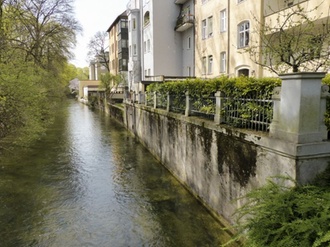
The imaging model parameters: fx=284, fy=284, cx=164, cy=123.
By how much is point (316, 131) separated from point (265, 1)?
12.7 meters

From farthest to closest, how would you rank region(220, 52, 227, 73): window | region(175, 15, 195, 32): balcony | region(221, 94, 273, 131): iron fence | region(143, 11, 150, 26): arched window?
region(143, 11, 150, 26): arched window → region(175, 15, 195, 32): balcony → region(220, 52, 227, 73): window → region(221, 94, 273, 131): iron fence

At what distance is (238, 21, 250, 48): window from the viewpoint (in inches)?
676

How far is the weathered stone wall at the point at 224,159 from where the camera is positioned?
5215mm

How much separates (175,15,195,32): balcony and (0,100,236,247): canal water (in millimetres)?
13755

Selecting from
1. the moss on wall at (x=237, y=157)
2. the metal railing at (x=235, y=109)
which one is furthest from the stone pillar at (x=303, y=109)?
the moss on wall at (x=237, y=157)

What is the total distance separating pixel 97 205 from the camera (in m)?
9.52

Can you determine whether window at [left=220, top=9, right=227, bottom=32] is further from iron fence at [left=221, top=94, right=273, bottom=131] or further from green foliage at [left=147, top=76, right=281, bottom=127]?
iron fence at [left=221, top=94, right=273, bottom=131]

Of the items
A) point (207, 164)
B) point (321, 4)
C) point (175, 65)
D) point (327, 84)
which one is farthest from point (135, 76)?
point (327, 84)

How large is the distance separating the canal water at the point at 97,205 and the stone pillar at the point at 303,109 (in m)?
3.48

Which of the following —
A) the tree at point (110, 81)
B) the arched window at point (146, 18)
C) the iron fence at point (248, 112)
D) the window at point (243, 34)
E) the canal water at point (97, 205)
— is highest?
the arched window at point (146, 18)

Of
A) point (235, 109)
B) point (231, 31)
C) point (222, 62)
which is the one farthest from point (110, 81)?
point (235, 109)

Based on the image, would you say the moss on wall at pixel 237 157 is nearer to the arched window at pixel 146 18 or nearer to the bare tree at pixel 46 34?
the bare tree at pixel 46 34

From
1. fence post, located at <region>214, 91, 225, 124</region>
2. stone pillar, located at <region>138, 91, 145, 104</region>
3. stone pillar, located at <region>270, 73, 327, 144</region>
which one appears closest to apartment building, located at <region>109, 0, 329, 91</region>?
stone pillar, located at <region>138, 91, 145, 104</region>

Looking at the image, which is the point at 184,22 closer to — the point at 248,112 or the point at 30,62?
the point at 30,62
